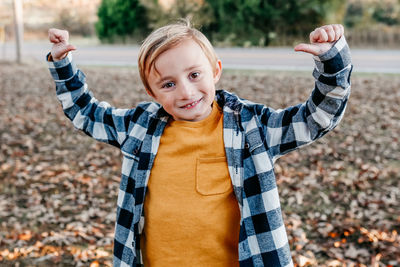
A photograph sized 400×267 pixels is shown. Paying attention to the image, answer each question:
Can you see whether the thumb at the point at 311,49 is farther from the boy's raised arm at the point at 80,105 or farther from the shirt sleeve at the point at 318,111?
the boy's raised arm at the point at 80,105

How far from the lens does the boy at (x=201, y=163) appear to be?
186 cm

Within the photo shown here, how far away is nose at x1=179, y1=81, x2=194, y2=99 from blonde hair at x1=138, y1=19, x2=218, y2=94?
0.18 meters

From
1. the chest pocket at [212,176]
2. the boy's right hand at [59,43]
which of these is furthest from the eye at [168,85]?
the boy's right hand at [59,43]

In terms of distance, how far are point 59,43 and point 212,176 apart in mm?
1000

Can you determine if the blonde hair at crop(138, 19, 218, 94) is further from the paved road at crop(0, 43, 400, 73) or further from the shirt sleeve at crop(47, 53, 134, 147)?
the paved road at crop(0, 43, 400, 73)

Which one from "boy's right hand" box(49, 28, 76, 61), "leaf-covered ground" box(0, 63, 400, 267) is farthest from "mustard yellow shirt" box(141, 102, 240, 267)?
"leaf-covered ground" box(0, 63, 400, 267)

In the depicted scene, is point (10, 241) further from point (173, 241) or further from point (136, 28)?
point (136, 28)

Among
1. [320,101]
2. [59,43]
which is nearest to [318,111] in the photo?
[320,101]

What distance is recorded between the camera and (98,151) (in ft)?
23.0

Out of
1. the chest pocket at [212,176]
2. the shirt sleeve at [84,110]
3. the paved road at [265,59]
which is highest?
the shirt sleeve at [84,110]

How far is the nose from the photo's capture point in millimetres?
1876

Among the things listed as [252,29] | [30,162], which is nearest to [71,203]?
[30,162]

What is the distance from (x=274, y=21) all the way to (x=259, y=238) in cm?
2189

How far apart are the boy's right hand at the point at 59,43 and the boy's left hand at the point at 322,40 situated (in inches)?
43.6
